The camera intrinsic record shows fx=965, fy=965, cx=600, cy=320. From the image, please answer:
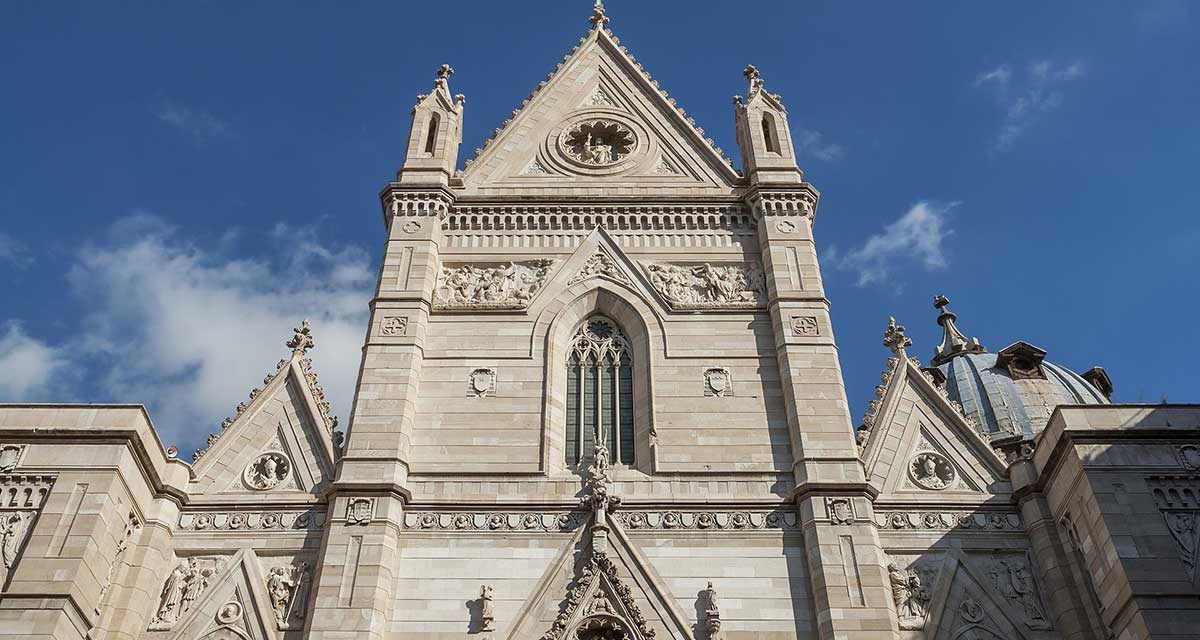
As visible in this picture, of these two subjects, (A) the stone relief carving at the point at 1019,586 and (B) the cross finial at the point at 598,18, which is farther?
(B) the cross finial at the point at 598,18

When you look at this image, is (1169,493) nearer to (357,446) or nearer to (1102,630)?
(1102,630)

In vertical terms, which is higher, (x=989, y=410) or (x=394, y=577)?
(x=989, y=410)

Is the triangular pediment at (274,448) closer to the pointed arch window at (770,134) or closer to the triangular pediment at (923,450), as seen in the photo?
the triangular pediment at (923,450)

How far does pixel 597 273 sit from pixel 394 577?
7.47 metres

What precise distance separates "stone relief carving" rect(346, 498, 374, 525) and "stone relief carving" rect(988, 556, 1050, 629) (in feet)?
32.9

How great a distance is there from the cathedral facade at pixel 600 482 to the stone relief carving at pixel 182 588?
39 mm

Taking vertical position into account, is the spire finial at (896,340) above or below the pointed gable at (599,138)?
below

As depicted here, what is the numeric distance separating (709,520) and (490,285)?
673 cm

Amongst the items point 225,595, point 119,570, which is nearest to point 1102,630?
point 225,595

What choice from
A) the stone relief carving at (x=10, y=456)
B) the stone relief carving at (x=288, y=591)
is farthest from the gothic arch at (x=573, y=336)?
the stone relief carving at (x=10, y=456)

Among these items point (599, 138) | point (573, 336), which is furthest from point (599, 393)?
point (599, 138)

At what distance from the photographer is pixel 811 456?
16.3m

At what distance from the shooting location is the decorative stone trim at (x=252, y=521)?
15859 millimetres

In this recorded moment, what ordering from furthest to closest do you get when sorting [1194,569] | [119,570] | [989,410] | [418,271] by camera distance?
[989,410] → [418,271] → [119,570] → [1194,569]
